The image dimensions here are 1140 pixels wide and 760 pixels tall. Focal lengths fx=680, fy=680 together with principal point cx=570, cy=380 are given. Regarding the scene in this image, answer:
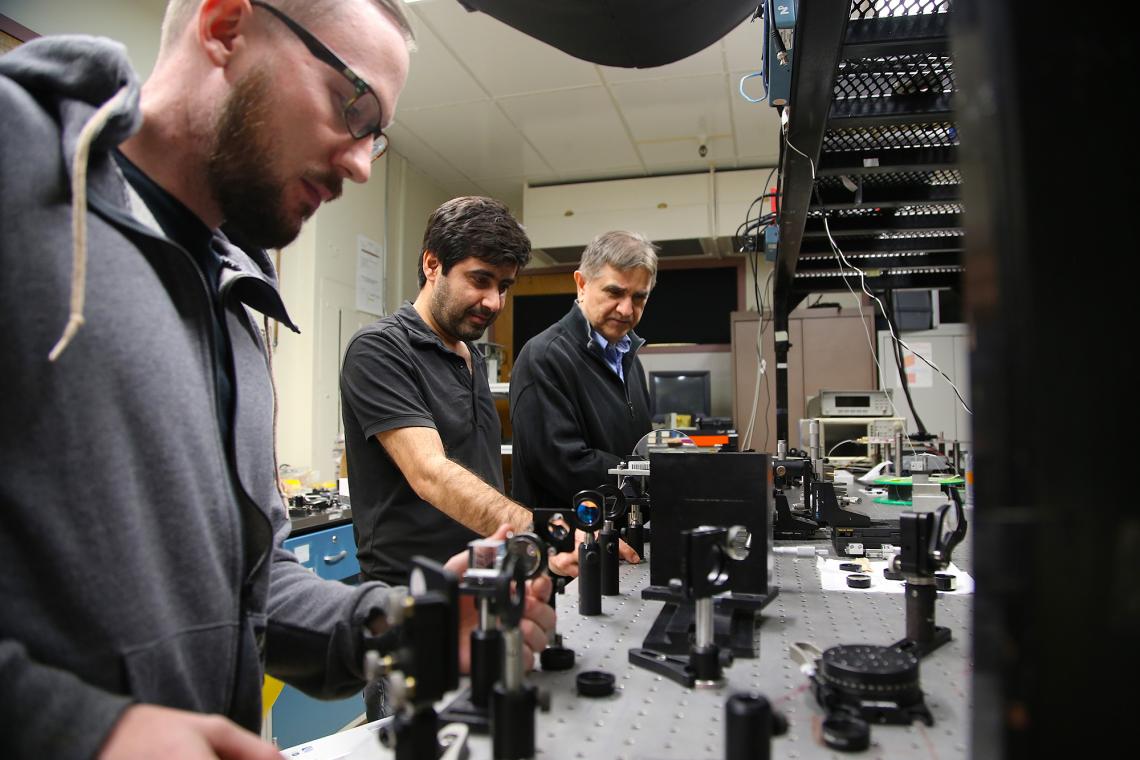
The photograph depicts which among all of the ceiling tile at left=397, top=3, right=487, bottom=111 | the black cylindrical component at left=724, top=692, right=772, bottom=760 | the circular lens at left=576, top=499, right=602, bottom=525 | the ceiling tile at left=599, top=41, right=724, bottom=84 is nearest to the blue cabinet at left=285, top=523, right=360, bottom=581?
the circular lens at left=576, top=499, right=602, bottom=525

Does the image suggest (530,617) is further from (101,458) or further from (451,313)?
(451,313)

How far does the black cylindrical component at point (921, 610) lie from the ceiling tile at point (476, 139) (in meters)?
Answer: 3.75

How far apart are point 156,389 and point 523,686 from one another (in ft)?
1.44

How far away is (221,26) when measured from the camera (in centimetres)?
77

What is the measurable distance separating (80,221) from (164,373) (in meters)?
0.15

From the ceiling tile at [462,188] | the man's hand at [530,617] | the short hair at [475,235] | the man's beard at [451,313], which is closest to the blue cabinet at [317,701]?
the man's beard at [451,313]

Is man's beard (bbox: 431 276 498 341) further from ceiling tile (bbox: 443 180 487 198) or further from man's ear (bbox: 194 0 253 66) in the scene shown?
ceiling tile (bbox: 443 180 487 198)

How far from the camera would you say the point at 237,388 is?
2.72 ft

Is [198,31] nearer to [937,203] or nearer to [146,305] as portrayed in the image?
[146,305]

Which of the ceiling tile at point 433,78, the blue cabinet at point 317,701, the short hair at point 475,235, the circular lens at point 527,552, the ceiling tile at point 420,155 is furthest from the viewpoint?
the ceiling tile at point 420,155

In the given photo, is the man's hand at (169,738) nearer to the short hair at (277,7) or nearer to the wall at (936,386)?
the short hair at (277,7)

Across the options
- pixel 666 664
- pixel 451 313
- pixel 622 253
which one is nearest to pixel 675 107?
pixel 622 253

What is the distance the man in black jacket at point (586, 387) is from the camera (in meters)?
1.83

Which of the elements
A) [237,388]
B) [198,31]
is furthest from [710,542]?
[198,31]
